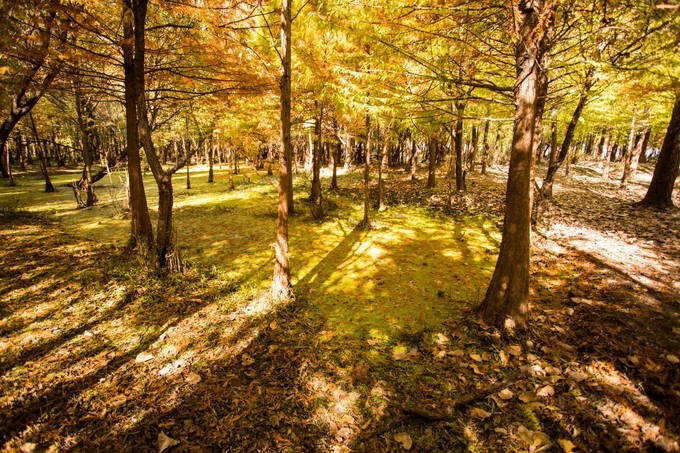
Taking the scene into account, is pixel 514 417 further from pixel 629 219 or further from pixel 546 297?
pixel 629 219

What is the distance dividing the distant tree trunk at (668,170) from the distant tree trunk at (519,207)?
10.7 meters

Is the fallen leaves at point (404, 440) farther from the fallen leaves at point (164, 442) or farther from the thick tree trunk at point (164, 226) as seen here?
the thick tree trunk at point (164, 226)

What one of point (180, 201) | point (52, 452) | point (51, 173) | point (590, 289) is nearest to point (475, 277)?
point (590, 289)

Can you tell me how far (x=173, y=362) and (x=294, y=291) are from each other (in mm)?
2672

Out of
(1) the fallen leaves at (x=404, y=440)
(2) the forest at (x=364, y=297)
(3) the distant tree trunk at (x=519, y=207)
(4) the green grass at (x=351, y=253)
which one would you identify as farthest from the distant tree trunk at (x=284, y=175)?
(3) the distant tree trunk at (x=519, y=207)

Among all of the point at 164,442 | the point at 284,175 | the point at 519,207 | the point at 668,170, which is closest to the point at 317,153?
the point at 284,175

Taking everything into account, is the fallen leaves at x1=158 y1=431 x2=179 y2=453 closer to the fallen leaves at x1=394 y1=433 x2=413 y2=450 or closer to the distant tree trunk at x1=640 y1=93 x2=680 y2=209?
the fallen leaves at x1=394 y1=433 x2=413 y2=450

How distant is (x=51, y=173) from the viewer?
33.4 meters

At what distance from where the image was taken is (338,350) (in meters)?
4.67

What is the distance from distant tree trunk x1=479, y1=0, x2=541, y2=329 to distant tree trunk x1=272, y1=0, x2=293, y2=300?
373cm

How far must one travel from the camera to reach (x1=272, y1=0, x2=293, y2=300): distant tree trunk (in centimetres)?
525

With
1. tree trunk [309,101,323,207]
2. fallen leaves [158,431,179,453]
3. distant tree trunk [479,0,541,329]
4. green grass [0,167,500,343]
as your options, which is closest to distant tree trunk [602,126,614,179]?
green grass [0,167,500,343]

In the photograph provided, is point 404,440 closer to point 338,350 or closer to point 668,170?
point 338,350

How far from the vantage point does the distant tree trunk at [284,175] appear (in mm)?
5245
